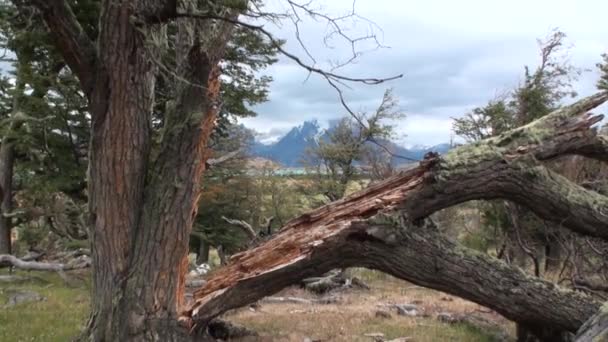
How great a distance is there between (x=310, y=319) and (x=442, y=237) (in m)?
4.53

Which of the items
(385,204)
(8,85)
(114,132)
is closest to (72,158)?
(8,85)

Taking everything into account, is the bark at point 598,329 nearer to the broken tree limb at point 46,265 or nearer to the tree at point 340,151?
the broken tree limb at point 46,265

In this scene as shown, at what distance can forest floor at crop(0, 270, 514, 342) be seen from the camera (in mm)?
8578

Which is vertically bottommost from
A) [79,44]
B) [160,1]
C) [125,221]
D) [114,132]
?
[125,221]

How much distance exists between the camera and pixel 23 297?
1130 centimetres

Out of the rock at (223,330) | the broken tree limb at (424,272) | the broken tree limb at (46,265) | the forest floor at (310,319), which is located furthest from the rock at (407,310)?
the broken tree limb at (46,265)

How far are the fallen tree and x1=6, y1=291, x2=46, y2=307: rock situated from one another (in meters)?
6.21

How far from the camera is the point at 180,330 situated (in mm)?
6156

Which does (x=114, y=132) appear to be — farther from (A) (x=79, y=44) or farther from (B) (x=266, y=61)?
(B) (x=266, y=61)

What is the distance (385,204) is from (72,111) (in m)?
15.2

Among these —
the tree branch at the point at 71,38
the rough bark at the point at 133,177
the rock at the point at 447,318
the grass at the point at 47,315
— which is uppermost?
the tree branch at the point at 71,38

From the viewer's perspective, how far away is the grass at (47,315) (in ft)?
26.2

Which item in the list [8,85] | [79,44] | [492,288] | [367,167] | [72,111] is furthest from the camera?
[367,167]

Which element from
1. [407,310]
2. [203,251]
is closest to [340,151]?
[203,251]
